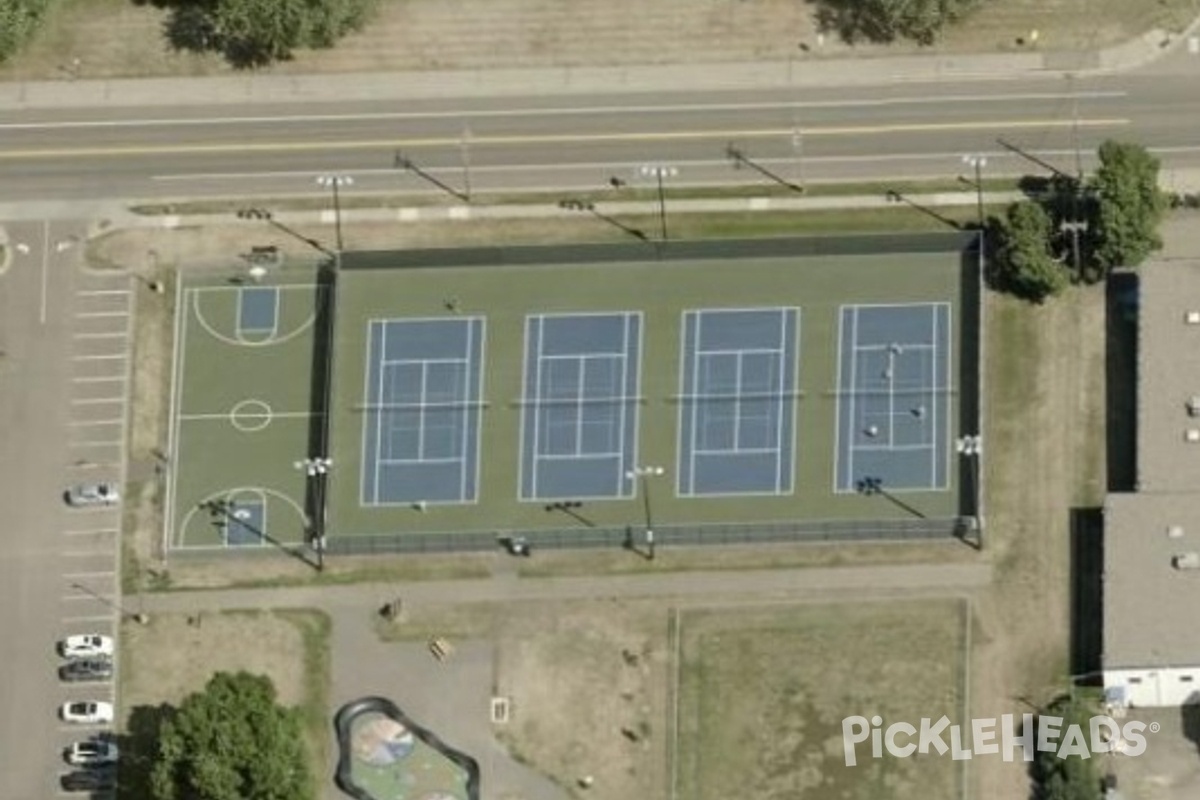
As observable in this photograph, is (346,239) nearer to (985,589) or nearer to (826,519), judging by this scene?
(826,519)

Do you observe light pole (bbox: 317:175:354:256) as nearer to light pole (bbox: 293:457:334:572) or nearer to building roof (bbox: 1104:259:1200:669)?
light pole (bbox: 293:457:334:572)

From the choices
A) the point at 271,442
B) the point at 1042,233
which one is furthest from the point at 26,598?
the point at 1042,233

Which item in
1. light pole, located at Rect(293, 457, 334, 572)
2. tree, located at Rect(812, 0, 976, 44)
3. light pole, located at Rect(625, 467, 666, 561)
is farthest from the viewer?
tree, located at Rect(812, 0, 976, 44)

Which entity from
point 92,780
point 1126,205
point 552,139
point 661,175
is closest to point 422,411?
point 552,139

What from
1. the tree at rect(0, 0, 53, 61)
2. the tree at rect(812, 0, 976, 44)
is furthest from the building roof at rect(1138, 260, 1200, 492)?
the tree at rect(0, 0, 53, 61)

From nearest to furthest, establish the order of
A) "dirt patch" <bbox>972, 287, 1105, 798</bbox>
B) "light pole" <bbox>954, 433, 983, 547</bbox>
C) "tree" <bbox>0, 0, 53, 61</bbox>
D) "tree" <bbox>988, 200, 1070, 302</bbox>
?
"dirt patch" <bbox>972, 287, 1105, 798</bbox> < "light pole" <bbox>954, 433, 983, 547</bbox> < "tree" <bbox>988, 200, 1070, 302</bbox> < "tree" <bbox>0, 0, 53, 61</bbox>

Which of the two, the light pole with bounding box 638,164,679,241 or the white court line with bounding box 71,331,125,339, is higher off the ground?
the light pole with bounding box 638,164,679,241

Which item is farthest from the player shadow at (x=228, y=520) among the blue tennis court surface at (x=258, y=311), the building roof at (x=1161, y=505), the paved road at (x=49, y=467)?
the building roof at (x=1161, y=505)
